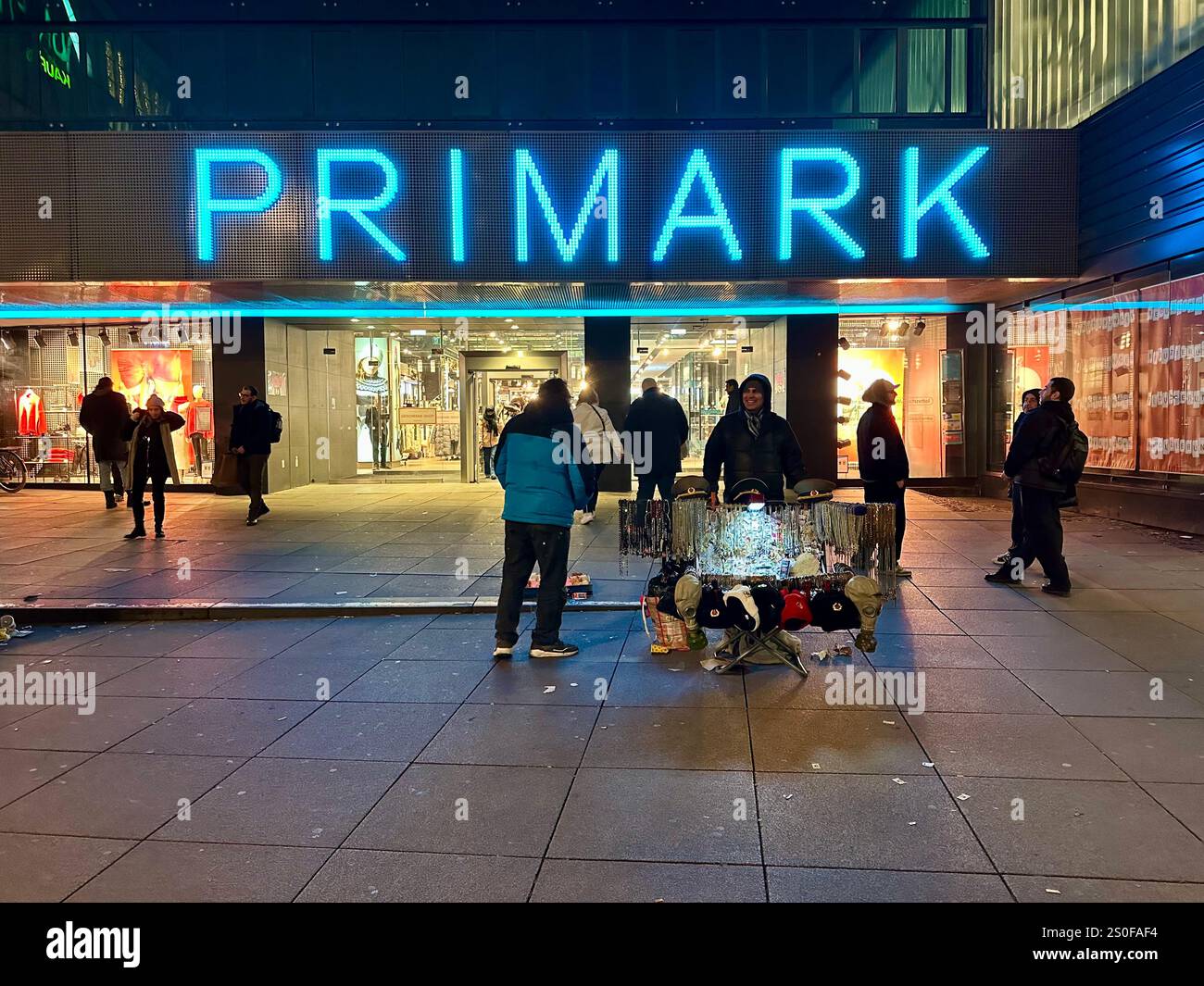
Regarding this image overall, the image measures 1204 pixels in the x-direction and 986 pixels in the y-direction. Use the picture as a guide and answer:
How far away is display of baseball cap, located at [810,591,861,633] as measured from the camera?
5.20 m

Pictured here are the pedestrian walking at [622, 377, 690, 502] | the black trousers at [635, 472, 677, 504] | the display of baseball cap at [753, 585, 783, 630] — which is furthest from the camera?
the black trousers at [635, 472, 677, 504]

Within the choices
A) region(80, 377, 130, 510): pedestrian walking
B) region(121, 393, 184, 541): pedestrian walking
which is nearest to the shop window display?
region(80, 377, 130, 510): pedestrian walking

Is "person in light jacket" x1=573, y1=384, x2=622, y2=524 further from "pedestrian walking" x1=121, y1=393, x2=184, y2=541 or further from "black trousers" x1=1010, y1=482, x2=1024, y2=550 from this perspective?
"pedestrian walking" x1=121, y1=393, x2=184, y2=541

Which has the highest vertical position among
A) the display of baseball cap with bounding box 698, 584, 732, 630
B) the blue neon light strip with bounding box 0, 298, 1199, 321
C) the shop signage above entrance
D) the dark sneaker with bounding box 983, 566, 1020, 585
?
the shop signage above entrance

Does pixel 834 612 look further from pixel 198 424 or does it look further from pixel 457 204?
pixel 198 424

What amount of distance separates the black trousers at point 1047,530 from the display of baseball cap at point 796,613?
135 inches

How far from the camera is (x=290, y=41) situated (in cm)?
1244

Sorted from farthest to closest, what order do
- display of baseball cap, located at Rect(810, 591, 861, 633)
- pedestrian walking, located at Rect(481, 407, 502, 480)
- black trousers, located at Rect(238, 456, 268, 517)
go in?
1. pedestrian walking, located at Rect(481, 407, 502, 480)
2. black trousers, located at Rect(238, 456, 268, 517)
3. display of baseball cap, located at Rect(810, 591, 861, 633)

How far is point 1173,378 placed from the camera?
10.7 meters

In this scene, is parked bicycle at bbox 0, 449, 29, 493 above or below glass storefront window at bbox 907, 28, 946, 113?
below

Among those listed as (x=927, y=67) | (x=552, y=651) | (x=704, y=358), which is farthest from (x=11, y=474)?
(x=927, y=67)

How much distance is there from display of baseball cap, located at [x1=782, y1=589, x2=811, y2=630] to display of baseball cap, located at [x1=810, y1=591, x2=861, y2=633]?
5 cm

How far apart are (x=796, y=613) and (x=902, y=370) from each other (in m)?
12.0
